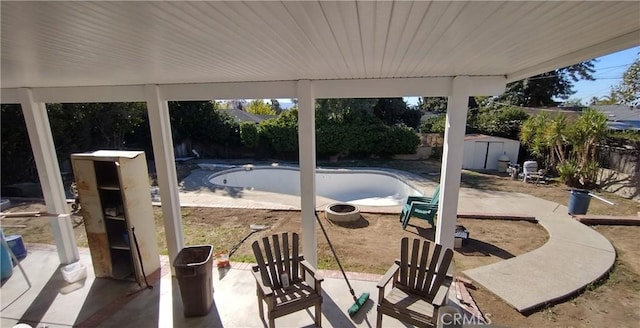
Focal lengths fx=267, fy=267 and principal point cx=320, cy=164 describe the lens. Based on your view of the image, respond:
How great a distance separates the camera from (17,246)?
4.04 meters

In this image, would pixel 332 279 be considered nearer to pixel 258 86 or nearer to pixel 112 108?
pixel 258 86

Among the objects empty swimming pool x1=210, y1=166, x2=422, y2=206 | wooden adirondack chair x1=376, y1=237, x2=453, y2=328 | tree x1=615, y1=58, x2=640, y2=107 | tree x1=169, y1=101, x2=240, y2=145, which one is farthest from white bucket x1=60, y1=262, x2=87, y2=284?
tree x1=615, y1=58, x2=640, y2=107

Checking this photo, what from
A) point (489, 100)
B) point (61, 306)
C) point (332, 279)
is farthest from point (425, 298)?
point (489, 100)

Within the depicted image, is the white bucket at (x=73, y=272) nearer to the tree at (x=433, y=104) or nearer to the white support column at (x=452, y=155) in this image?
the white support column at (x=452, y=155)

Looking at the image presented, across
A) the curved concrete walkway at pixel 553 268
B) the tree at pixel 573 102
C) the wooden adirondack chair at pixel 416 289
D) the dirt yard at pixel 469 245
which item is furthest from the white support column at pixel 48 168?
the tree at pixel 573 102

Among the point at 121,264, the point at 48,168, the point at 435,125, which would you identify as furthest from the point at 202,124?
the point at 435,125

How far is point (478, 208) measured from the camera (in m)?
6.52

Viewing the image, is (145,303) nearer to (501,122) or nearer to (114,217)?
(114,217)

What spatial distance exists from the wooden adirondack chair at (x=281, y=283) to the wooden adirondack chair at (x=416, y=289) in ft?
2.16

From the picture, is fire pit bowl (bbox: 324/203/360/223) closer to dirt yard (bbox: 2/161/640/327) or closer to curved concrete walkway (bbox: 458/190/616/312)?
dirt yard (bbox: 2/161/640/327)

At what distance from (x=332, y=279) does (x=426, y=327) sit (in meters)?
1.41

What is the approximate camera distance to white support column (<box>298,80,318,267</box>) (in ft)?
9.57

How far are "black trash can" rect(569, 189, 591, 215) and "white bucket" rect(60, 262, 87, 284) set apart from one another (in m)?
9.06

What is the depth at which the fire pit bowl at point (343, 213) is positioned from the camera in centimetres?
578
